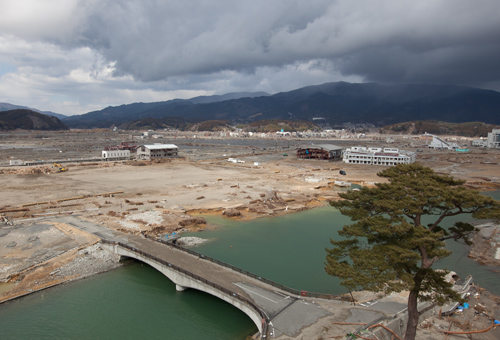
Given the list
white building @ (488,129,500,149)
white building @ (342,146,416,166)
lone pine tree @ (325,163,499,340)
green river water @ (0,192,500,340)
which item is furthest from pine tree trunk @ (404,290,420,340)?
white building @ (488,129,500,149)

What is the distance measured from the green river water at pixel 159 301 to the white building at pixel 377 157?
4838 centimetres

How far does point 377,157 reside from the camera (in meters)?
72.0

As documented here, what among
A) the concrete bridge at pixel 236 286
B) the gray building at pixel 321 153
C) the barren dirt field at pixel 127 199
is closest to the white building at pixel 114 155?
the barren dirt field at pixel 127 199

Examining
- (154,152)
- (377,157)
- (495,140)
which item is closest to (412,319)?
(377,157)

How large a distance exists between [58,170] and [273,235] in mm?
49377

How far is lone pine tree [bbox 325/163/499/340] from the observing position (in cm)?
1022

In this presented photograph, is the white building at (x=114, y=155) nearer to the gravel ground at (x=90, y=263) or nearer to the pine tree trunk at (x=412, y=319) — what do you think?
the gravel ground at (x=90, y=263)

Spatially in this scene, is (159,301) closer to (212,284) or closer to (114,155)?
(212,284)

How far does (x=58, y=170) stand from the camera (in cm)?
5816

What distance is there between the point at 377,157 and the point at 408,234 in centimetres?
6594

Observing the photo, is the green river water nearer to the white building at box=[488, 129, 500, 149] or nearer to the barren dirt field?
the barren dirt field

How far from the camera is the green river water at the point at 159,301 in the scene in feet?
48.3

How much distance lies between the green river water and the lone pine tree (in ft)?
21.9

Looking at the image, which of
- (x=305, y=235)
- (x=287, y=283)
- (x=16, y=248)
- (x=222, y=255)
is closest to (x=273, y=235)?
(x=305, y=235)
